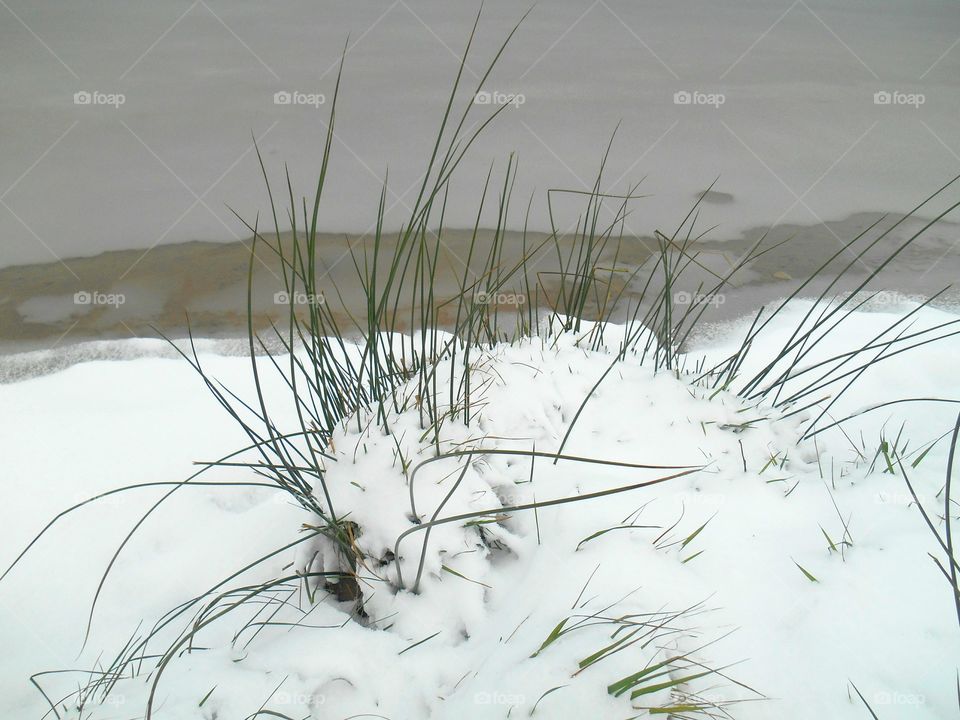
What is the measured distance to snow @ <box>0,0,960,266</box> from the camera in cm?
285

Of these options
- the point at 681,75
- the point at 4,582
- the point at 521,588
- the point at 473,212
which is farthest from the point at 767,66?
the point at 4,582

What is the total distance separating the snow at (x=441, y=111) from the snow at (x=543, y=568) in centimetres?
149

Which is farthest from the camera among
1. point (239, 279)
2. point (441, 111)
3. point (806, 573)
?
point (441, 111)

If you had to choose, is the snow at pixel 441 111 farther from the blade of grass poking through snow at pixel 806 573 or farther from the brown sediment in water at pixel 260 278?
the blade of grass poking through snow at pixel 806 573

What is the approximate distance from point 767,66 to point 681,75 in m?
0.79

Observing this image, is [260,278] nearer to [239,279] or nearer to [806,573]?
[239,279]

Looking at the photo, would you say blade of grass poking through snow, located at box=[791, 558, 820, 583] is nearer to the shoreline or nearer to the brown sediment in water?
the brown sediment in water

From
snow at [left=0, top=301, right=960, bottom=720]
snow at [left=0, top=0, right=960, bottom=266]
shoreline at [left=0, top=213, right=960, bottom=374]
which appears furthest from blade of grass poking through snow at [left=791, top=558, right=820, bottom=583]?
snow at [left=0, top=0, right=960, bottom=266]

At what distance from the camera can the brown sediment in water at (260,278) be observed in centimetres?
220

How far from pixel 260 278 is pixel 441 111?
4.94 feet

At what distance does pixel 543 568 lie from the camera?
1002 millimetres

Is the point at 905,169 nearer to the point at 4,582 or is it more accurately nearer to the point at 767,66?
the point at 767,66

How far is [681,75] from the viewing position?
3.91 m

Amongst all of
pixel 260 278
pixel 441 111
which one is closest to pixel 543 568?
pixel 260 278
